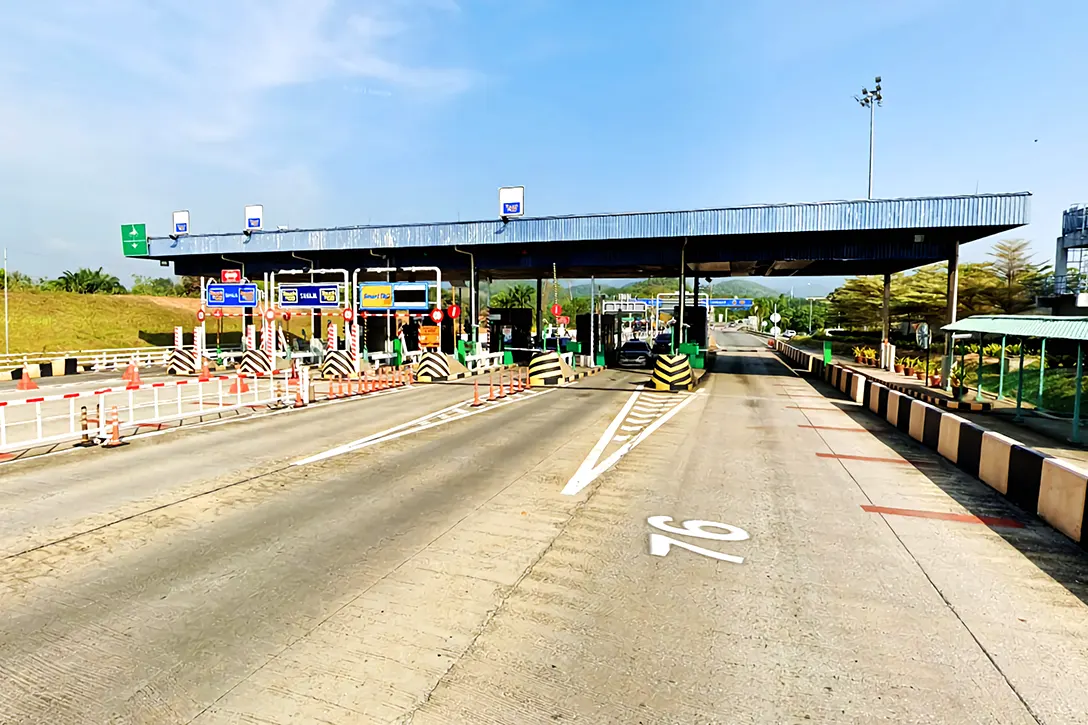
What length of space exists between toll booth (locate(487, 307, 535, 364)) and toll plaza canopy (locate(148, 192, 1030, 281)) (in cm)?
565

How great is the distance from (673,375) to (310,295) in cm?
1978

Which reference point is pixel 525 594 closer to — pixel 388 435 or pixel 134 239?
pixel 388 435

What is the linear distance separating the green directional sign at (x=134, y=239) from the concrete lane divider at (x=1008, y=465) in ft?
135

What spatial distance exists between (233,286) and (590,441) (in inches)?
1140

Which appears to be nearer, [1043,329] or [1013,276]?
[1043,329]

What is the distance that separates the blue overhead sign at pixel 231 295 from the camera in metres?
34.6

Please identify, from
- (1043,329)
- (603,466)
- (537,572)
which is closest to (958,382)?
(1043,329)

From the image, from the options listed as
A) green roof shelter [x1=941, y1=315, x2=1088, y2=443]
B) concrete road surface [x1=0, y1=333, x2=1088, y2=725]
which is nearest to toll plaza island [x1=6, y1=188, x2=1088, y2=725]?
concrete road surface [x1=0, y1=333, x2=1088, y2=725]

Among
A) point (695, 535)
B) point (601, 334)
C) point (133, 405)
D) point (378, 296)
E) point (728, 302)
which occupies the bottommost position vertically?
point (133, 405)

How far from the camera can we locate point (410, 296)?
34.8 metres

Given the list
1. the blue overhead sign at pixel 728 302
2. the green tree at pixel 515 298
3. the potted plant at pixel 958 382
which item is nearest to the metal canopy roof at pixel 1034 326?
the potted plant at pixel 958 382

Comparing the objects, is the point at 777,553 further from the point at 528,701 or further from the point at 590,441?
the point at 590,441

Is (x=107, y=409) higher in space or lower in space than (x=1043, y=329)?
lower

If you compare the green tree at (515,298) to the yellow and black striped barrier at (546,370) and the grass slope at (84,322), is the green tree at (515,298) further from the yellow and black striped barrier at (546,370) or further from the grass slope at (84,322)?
the yellow and black striped barrier at (546,370)
